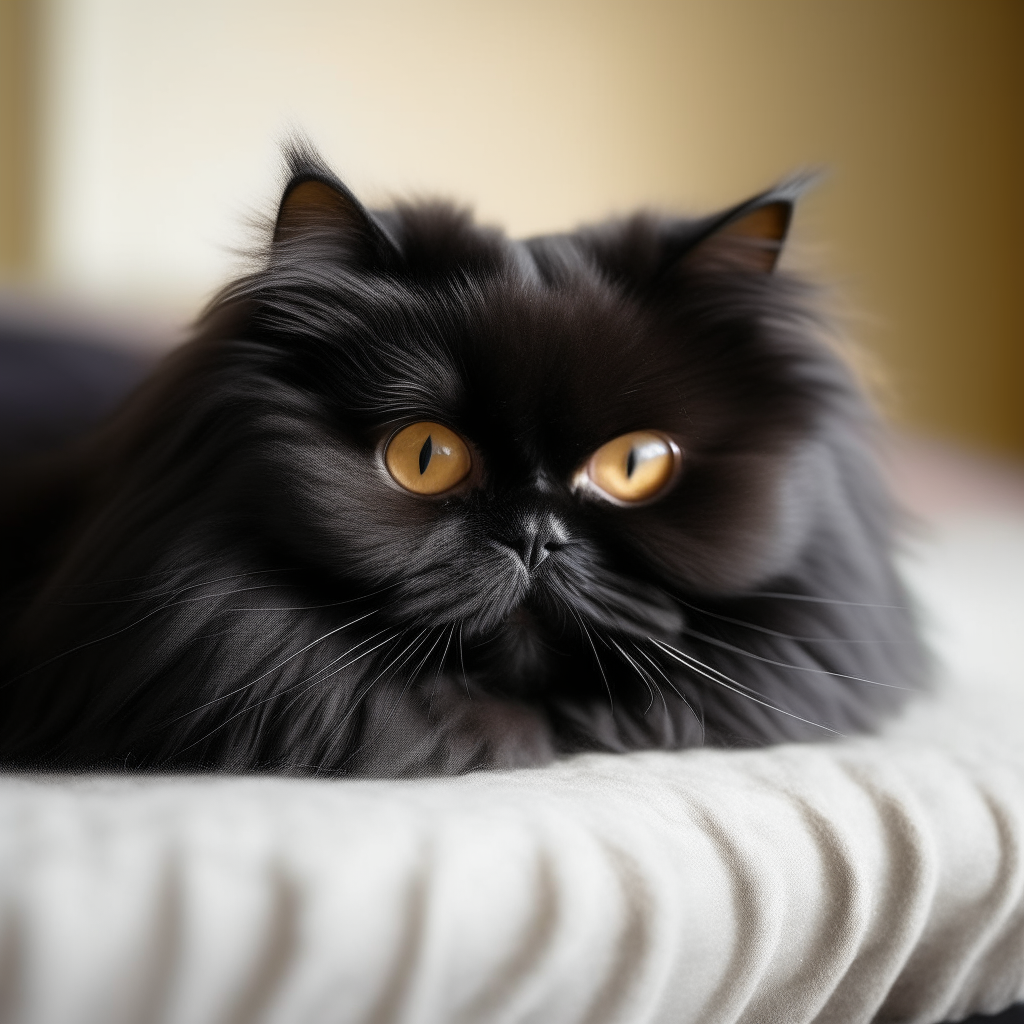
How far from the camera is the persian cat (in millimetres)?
908

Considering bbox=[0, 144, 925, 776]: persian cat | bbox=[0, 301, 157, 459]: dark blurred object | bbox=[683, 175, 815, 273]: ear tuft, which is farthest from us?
bbox=[0, 301, 157, 459]: dark blurred object

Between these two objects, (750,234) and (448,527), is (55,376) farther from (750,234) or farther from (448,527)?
(750,234)

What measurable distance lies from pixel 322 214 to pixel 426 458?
0.26 m

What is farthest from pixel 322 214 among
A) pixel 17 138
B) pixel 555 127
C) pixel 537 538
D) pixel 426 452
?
pixel 555 127

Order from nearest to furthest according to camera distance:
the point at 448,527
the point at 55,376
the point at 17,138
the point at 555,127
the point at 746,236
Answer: the point at 448,527, the point at 746,236, the point at 55,376, the point at 17,138, the point at 555,127

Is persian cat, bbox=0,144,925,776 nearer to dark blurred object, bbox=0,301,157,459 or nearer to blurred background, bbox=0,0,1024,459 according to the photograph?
dark blurred object, bbox=0,301,157,459

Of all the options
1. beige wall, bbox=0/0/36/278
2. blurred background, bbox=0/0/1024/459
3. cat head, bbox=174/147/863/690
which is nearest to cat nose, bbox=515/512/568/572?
cat head, bbox=174/147/863/690

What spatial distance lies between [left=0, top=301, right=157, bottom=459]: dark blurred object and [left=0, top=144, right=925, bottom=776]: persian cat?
1.48 feet

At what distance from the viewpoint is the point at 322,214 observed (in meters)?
0.98

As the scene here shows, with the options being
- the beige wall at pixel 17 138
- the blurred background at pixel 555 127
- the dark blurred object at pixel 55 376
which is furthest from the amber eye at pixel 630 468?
the beige wall at pixel 17 138

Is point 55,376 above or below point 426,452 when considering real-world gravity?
below

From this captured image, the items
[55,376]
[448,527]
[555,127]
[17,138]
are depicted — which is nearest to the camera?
[448,527]

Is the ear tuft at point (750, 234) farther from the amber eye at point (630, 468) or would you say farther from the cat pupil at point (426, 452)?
the cat pupil at point (426, 452)

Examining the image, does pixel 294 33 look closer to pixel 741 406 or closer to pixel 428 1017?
pixel 741 406
